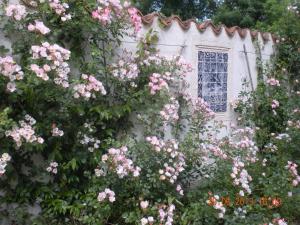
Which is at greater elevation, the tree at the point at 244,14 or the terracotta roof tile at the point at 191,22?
the tree at the point at 244,14

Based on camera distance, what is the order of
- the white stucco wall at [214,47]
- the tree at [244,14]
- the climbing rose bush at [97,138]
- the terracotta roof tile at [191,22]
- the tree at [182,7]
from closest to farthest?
the climbing rose bush at [97,138] < the terracotta roof tile at [191,22] < the white stucco wall at [214,47] < the tree at [244,14] < the tree at [182,7]

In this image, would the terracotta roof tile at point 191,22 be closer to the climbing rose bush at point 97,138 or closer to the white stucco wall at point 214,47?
the white stucco wall at point 214,47

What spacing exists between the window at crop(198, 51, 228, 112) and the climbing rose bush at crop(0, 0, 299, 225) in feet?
3.48

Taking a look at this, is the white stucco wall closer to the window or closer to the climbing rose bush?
the window

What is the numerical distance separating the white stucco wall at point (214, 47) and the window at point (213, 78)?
0.25 feet

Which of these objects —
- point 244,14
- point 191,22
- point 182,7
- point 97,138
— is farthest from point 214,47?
point 182,7

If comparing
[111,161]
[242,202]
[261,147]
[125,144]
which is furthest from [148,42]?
[261,147]

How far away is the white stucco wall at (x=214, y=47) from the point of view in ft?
16.1

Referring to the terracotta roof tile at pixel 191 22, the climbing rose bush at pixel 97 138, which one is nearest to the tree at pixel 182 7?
the terracotta roof tile at pixel 191 22

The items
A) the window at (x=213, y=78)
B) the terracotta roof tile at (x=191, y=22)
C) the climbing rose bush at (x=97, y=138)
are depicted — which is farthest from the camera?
the window at (x=213, y=78)

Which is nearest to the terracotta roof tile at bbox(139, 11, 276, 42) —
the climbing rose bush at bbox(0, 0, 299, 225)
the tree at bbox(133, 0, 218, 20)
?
the climbing rose bush at bbox(0, 0, 299, 225)

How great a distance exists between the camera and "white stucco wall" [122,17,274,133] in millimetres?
4898

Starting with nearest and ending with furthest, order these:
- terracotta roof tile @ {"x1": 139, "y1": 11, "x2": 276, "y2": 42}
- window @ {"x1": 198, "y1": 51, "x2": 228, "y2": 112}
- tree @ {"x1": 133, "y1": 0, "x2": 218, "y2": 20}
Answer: terracotta roof tile @ {"x1": 139, "y1": 11, "x2": 276, "y2": 42} < window @ {"x1": 198, "y1": 51, "x2": 228, "y2": 112} < tree @ {"x1": 133, "y1": 0, "x2": 218, "y2": 20}

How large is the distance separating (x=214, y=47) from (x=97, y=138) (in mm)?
2302
